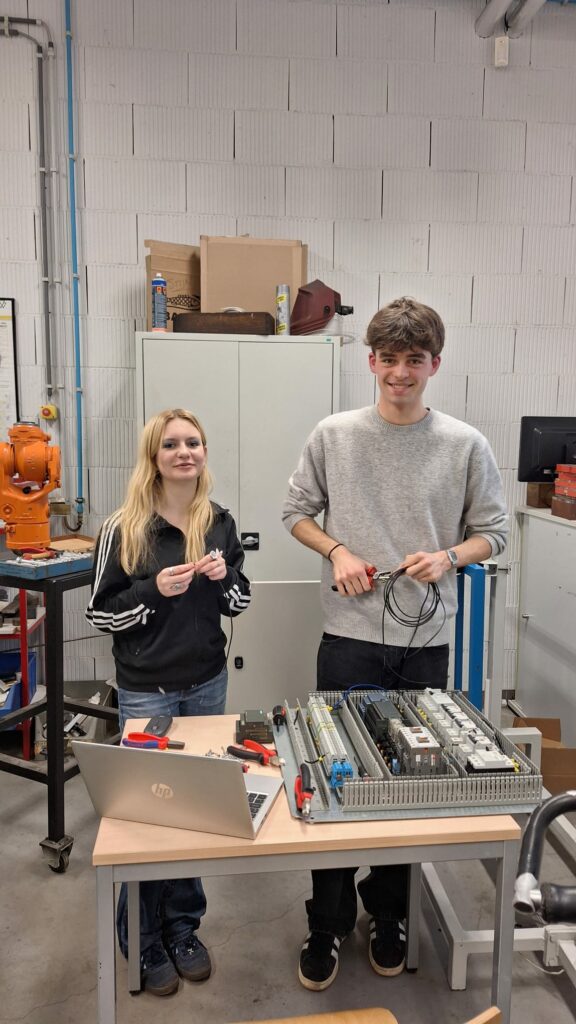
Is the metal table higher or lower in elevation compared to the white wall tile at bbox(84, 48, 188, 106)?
lower

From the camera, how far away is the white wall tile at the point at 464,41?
3.16 meters

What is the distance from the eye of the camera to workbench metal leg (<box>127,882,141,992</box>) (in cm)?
163

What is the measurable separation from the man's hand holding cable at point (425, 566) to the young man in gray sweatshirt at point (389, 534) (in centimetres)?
5

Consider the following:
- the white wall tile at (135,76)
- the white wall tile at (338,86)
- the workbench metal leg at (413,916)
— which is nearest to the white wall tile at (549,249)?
the white wall tile at (338,86)

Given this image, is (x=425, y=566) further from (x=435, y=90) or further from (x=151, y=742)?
(x=435, y=90)

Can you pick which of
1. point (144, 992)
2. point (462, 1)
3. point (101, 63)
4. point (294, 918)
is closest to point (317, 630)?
point (294, 918)

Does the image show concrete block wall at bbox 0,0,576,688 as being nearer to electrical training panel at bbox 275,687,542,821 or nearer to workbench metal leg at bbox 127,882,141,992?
workbench metal leg at bbox 127,882,141,992

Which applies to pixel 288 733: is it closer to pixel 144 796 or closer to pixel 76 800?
pixel 144 796

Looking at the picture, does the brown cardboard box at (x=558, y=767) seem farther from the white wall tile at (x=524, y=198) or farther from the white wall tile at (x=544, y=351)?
the white wall tile at (x=524, y=198)

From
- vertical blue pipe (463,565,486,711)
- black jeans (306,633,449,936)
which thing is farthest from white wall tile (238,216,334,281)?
black jeans (306,633,449,936)

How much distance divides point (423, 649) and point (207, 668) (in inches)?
21.1

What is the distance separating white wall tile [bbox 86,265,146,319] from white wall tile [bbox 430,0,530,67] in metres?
1.75

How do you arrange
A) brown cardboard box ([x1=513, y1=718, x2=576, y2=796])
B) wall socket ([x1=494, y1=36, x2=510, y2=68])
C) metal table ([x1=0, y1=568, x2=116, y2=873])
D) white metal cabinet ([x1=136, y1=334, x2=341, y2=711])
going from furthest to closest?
wall socket ([x1=494, y1=36, x2=510, y2=68])
white metal cabinet ([x1=136, y1=334, x2=341, y2=711])
brown cardboard box ([x1=513, y1=718, x2=576, y2=796])
metal table ([x1=0, y1=568, x2=116, y2=873])

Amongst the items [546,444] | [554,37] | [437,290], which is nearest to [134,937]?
[546,444]
